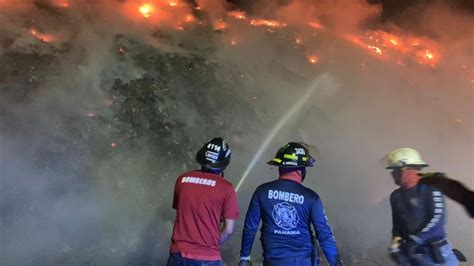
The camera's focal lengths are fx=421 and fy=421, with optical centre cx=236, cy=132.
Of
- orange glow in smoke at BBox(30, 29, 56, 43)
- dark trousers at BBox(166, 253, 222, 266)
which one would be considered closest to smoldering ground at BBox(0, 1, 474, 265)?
orange glow in smoke at BBox(30, 29, 56, 43)

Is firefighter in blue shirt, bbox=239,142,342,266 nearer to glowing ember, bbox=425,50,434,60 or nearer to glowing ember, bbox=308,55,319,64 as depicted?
glowing ember, bbox=308,55,319,64

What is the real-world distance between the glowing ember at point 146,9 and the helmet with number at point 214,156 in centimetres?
A: 875

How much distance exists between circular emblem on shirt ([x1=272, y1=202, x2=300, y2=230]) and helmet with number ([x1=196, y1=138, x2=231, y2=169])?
0.71 m

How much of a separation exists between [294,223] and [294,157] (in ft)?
2.01

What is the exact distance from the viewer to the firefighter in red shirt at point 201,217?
3.88 m

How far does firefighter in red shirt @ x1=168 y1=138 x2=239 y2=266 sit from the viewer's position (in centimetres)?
388

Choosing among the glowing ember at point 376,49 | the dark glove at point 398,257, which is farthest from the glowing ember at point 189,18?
the dark glove at point 398,257

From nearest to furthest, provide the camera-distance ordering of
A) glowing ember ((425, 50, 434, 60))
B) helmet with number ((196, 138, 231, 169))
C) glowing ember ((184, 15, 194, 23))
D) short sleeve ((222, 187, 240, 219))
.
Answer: short sleeve ((222, 187, 240, 219)), helmet with number ((196, 138, 231, 169)), glowing ember ((184, 15, 194, 23)), glowing ember ((425, 50, 434, 60))

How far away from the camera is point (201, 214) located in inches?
154

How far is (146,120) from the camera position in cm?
927

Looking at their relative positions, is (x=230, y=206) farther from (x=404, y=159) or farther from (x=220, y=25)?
(x=220, y=25)

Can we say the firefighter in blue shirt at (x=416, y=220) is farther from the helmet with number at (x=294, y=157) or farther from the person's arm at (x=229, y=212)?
the person's arm at (x=229, y=212)

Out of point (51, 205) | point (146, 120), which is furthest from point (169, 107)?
point (51, 205)

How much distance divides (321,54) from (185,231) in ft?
32.5
